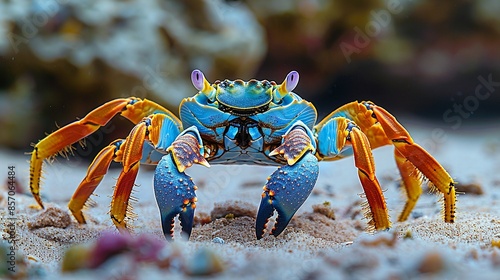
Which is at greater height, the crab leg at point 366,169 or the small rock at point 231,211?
the crab leg at point 366,169

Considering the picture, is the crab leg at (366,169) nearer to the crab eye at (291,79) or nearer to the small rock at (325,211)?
the crab eye at (291,79)

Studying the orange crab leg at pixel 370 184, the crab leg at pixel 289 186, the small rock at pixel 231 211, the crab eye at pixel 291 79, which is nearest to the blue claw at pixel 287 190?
the crab leg at pixel 289 186

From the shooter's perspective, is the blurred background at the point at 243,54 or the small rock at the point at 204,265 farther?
the blurred background at the point at 243,54

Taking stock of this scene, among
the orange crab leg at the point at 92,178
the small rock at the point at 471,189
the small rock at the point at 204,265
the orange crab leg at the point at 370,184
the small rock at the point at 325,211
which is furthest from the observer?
the small rock at the point at 471,189

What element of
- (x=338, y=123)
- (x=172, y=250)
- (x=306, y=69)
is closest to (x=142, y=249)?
(x=172, y=250)

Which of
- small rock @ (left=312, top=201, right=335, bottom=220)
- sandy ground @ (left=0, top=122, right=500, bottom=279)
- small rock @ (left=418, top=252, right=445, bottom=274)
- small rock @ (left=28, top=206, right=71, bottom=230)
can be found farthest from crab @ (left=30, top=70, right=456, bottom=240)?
small rock @ (left=418, top=252, right=445, bottom=274)

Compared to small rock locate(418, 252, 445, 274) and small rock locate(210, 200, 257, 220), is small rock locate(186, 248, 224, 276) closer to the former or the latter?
small rock locate(418, 252, 445, 274)
